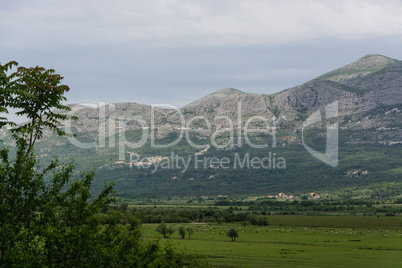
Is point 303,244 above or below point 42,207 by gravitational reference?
below

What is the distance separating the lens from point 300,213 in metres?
185

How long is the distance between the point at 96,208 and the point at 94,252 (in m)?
2.17

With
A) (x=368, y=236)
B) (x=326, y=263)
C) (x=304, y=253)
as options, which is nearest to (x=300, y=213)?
(x=368, y=236)

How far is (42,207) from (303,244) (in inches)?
3543

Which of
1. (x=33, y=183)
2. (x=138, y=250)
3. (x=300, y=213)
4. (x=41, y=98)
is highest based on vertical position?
(x=41, y=98)

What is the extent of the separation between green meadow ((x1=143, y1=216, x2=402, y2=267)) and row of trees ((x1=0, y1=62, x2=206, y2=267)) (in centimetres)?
2902

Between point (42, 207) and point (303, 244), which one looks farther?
point (303, 244)

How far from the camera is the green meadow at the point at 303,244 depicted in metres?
77.4

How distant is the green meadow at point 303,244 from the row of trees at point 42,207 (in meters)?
29.0

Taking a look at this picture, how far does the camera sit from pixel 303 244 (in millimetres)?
103688

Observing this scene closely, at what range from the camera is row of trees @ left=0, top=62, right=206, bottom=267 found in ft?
64.3

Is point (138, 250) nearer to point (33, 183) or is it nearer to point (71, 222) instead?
point (71, 222)

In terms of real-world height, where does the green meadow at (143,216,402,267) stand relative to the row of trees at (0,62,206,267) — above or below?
below

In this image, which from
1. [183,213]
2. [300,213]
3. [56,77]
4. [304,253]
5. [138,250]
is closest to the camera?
[56,77]
